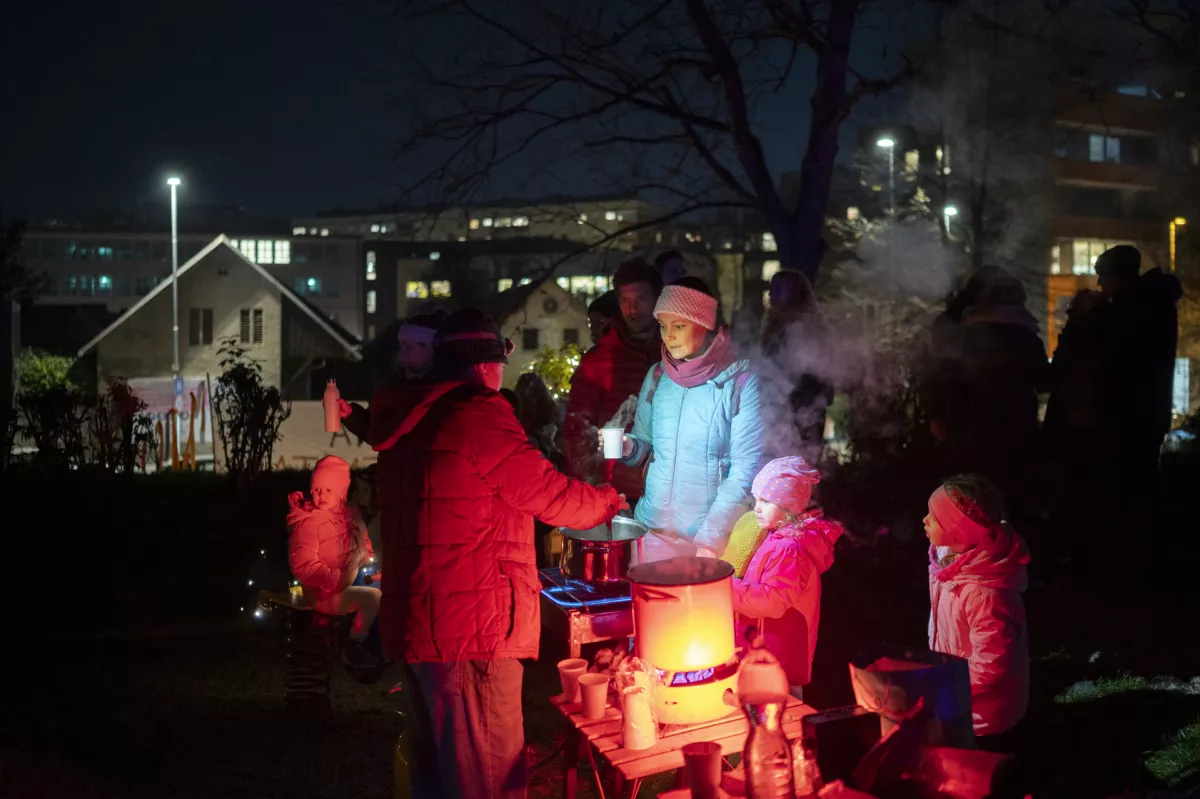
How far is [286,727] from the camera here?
562 centimetres

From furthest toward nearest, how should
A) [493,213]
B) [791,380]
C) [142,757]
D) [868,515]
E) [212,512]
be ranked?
[493,213]
[212,512]
[868,515]
[791,380]
[142,757]

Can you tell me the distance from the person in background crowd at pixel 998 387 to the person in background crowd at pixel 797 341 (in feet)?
3.12

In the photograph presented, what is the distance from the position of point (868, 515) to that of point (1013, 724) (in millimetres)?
6061

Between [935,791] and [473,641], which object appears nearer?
[935,791]

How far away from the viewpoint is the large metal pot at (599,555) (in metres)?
4.23

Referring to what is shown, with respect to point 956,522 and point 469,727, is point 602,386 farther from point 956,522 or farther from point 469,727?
point 469,727

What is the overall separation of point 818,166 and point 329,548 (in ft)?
24.9

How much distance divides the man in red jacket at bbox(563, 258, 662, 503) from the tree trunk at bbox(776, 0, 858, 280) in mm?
5463

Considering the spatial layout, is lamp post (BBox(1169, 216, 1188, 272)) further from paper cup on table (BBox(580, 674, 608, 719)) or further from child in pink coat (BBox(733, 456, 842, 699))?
paper cup on table (BBox(580, 674, 608, 719))

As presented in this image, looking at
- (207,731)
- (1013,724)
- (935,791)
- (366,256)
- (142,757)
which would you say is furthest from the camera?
(366,256)

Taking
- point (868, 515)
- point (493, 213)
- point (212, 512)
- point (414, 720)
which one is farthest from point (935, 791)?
point (493, 213)

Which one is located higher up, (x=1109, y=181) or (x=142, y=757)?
(x=1109, y=181)

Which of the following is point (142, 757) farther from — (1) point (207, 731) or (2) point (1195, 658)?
(2) point (1195, 658)

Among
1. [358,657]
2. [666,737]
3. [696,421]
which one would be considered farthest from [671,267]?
[666,737]
